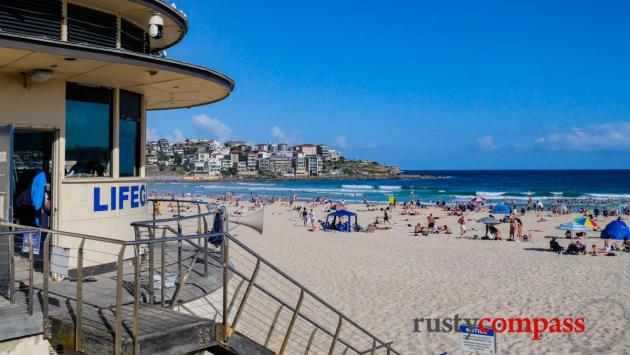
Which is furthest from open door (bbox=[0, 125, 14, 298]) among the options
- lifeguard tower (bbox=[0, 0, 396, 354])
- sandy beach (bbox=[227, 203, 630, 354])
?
sandy beach (bbox=[227, 203, 630, 354])

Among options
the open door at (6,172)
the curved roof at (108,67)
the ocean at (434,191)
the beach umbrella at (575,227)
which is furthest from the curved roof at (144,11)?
the ocean at (434,191)

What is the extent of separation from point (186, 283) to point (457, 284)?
10721mm

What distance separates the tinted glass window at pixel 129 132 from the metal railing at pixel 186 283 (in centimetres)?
99

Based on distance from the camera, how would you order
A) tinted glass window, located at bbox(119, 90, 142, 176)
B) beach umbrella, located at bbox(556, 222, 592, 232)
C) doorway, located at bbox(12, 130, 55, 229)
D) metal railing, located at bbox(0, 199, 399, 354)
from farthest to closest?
beach umbrella, located at bbox(556, 222, 592, 232), tinted glass window, located at bbox(119, 90, 142, 176), doorway, located at bbox(12, 130, 55, 229), metal railing, located at bbox(0, 199, 399, 354)

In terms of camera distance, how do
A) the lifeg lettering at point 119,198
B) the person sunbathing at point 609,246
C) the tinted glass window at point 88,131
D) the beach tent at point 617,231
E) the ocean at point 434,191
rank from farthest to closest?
the ocean at point 434,191 → the person sunbathing at point 609,246 → the beach tent at point 617,231 → the lifeg lettering at point 119,198 → the tinted glass window at point 88,131

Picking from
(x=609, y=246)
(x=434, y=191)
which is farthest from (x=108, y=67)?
(x=434, y=191)

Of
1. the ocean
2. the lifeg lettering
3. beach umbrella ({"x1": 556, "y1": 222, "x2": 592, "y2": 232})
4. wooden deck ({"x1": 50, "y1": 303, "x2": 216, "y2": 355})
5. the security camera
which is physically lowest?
the ocean

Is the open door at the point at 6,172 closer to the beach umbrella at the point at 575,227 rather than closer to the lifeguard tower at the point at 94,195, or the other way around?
the lifeguard tower at the point at 94,195

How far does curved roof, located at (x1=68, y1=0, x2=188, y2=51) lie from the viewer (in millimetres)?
7715

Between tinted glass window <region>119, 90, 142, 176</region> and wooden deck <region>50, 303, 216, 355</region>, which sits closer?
wooden deck <region>50, 303, 216, 355</region>

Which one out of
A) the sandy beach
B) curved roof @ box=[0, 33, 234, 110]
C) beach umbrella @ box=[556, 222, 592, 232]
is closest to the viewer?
curved roof @ box=[0, 33, 234, 110]

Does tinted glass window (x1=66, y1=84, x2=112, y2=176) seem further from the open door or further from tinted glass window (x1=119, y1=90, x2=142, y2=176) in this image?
the open door

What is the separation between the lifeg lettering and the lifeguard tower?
0.02 meters

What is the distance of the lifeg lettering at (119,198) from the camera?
7684mm
